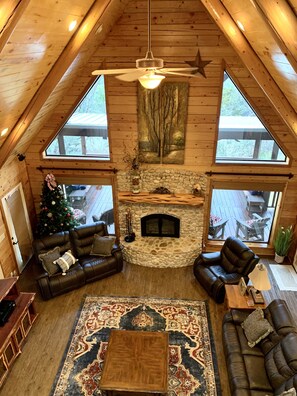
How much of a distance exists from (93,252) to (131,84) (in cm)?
363

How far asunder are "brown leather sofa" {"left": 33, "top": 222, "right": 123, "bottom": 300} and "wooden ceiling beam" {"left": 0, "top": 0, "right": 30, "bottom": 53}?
4.36m

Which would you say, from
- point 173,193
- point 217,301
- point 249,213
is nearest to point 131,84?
point 173,193

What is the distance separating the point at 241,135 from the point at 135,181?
249 cm

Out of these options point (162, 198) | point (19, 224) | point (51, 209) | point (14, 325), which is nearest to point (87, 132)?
point (51, 209)

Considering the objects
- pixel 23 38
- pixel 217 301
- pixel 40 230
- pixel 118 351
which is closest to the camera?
pixel 23 38

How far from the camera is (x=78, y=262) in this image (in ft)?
21.1

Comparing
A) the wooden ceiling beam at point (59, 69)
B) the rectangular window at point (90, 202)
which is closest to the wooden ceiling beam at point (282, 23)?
the wooden ceiling beam at point (59, 69)

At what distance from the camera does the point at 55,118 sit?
6.54 metres

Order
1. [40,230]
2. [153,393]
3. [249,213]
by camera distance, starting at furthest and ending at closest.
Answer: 1. [249,213]
2. [40,230]
3. [153,393]

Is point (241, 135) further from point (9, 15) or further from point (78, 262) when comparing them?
point (9, 15)

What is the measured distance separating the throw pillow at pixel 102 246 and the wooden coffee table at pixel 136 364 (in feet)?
6.67

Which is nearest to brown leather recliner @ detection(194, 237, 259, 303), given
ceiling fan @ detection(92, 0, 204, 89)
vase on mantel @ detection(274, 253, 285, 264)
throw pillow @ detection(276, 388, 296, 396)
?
vase on mantel @ detection(274, 253, 285, 264)

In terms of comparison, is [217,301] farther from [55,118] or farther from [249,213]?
[55,118]

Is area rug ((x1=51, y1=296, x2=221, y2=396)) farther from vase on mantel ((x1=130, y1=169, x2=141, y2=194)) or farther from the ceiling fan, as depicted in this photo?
the ceiling fan
